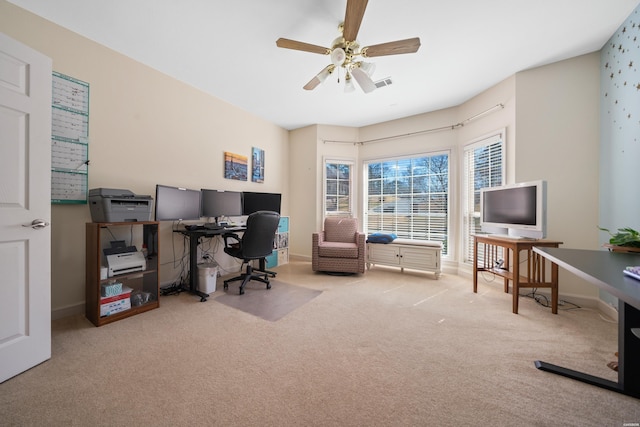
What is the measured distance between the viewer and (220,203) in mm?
3371

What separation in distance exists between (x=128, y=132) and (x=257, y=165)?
6.46 feet

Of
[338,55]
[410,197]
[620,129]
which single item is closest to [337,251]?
[410,197]

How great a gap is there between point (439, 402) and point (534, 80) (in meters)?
3.67

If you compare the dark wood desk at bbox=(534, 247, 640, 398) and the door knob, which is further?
the door knob

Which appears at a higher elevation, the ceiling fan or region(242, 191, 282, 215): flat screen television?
the ceiling fan

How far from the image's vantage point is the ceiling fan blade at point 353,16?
5.16 ft


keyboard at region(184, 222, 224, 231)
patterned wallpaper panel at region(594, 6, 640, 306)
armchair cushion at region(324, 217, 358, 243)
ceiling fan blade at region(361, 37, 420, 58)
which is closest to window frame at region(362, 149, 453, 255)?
armchair cushion at region(324, 217, 358, 243)

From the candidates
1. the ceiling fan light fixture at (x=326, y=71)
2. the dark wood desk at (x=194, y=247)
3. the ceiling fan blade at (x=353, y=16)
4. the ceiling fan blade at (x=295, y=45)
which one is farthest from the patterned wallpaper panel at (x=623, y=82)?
the dark wood desk at (x=194, y=247)

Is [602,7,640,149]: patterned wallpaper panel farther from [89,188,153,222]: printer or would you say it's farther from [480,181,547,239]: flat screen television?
[89,188,153,222]: printer

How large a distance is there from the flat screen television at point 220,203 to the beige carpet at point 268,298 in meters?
1.06

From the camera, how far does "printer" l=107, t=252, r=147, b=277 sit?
A: 2.13 m

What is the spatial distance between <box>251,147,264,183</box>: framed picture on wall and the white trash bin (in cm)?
188

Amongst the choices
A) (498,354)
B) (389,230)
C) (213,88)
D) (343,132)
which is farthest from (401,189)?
(213,88)

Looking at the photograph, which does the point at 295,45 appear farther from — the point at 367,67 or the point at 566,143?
the point at 566,143
